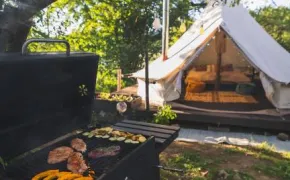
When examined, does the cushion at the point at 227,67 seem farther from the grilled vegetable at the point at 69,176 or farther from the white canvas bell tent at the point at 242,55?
the grilled vegetable at the point at 69,176

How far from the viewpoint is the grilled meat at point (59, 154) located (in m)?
2.06

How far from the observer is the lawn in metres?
3.56

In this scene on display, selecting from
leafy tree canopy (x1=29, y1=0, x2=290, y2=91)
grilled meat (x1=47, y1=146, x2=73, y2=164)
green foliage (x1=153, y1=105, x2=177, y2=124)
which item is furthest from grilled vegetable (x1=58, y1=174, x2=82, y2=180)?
leafy tree canopy (x1=29, y1=0, x2=290, y2=91)

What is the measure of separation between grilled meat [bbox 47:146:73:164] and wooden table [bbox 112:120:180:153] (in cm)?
77

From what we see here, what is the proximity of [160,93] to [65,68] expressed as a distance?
13.2ft

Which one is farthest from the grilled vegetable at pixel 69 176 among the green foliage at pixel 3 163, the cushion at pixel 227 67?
the cushion at pixel 227 67

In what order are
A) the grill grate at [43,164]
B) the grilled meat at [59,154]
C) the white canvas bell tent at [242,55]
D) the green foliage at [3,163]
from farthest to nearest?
1. the white canvas bell tent at [242,55]
2. the grilled meat at [59,154]
3. the grill grate at [43,164]
4. the green foliage at [3,163]

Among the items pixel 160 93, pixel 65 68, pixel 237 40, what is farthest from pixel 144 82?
pixel 65 68

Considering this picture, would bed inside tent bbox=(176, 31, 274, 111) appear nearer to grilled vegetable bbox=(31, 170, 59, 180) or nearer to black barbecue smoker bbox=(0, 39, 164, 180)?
black barbecue smoker bbox=(0, 39, 164, 180)

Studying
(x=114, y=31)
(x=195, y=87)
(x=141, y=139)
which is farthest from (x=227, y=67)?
(x=141, y=139)

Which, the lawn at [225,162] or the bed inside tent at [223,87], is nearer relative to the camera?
the lawn at [225,162]

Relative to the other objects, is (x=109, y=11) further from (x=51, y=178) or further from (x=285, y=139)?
(x=51, y=178)

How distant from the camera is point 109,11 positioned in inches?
401

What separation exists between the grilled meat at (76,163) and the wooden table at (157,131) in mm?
775
